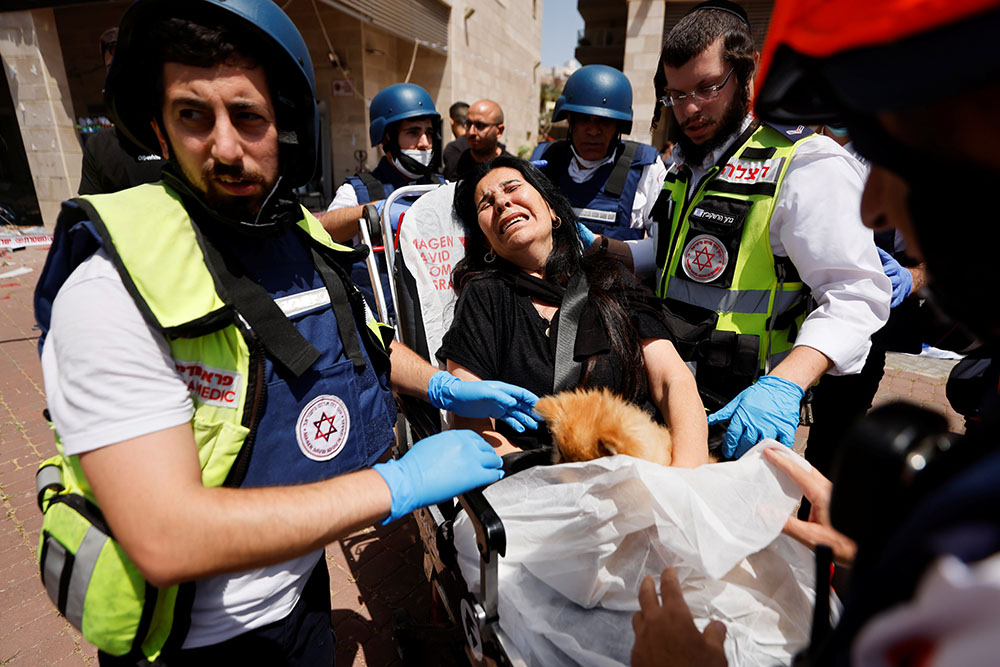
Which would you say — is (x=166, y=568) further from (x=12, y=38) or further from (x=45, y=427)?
(x=12, y=38)

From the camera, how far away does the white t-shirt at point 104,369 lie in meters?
0.86

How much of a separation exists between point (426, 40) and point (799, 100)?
12.9 meters

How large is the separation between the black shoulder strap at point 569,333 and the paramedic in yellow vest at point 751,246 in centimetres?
50

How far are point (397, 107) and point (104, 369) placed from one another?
3.89 metres

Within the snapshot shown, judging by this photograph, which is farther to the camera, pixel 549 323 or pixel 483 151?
pixel 483 151

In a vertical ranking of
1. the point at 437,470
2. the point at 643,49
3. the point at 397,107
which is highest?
the point at 643,49

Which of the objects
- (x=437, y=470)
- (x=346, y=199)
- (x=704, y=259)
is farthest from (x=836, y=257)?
(x=346, y=199)

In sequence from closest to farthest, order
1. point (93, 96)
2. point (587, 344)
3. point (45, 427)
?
point (587, 344), point (45, 427), point (93, 96)

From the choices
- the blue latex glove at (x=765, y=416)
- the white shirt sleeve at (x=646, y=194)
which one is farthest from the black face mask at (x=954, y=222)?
the white shirt sleeve at (x=646, y=194)

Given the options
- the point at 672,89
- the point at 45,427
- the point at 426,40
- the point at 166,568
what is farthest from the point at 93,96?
the point at 166,568

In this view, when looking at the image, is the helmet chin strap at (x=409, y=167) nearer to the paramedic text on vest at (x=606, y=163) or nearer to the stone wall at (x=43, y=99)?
the paramedic text on vest at (x=606, y=163)

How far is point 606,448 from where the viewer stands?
5.34 ft

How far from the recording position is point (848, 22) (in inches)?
19.7

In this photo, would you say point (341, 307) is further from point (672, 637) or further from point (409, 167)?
point (409, 167)
